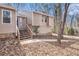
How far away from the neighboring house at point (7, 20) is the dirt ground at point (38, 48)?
12 cm

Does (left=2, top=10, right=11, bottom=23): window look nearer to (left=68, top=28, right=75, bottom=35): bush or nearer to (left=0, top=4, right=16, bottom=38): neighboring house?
(left=0, top=4, right=16, bottom=38): neighboring house

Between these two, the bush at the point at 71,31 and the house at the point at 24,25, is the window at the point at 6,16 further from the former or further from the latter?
the bush at the point at 71,31

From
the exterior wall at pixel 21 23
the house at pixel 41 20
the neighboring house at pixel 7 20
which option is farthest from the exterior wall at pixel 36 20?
the neighboring house at pixel 7 20

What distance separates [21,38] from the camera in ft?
7.94

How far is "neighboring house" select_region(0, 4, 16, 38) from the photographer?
7.80 feet

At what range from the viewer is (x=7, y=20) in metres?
2.39

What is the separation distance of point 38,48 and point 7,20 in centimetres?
54

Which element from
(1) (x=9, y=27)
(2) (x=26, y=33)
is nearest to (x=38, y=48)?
(2) (x=26, y=33)

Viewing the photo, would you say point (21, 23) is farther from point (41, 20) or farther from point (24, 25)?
point (41, 20)

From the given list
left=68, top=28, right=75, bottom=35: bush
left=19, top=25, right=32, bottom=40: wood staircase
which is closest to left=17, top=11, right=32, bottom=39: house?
left=19, top=25, right=32, bottom=40: wood staircase

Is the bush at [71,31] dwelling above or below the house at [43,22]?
below

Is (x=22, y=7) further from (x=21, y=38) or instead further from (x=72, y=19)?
(x=72, y=19)

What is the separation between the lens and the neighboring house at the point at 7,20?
7.80 feet

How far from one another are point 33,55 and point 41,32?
316 millimetres
